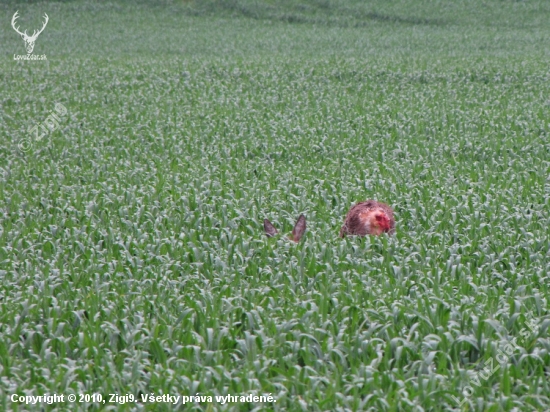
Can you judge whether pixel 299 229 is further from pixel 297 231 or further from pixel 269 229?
pixel 269 229

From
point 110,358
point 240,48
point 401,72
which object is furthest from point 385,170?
point 240,48

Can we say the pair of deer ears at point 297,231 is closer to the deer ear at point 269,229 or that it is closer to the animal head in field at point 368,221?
the deer ear at point 269,229

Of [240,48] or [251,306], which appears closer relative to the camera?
[251,306]

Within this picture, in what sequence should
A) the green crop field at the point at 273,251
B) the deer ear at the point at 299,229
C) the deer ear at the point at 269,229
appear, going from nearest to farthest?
the green crop field at the point at 273,251, the deer ear at the point at 299,229, the deer ear at the point at 269,229

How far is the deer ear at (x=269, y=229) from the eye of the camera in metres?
6.11

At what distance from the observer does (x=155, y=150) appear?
10.3 meters

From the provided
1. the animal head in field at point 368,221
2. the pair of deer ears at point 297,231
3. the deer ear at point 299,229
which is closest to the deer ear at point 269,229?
the pair of deer ears at point 297,231

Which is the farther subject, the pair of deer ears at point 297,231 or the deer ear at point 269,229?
the deer ear at point 269,229

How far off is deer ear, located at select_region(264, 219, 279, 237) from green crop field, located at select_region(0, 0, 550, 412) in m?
0.10

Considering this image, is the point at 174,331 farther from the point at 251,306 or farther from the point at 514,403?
the point at 514,403

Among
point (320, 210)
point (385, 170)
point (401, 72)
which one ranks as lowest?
point (320, 210)

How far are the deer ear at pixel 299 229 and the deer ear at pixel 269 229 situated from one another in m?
0.19

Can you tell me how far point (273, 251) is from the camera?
5504 millimetres

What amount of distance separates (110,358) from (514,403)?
→ 6.25ft
